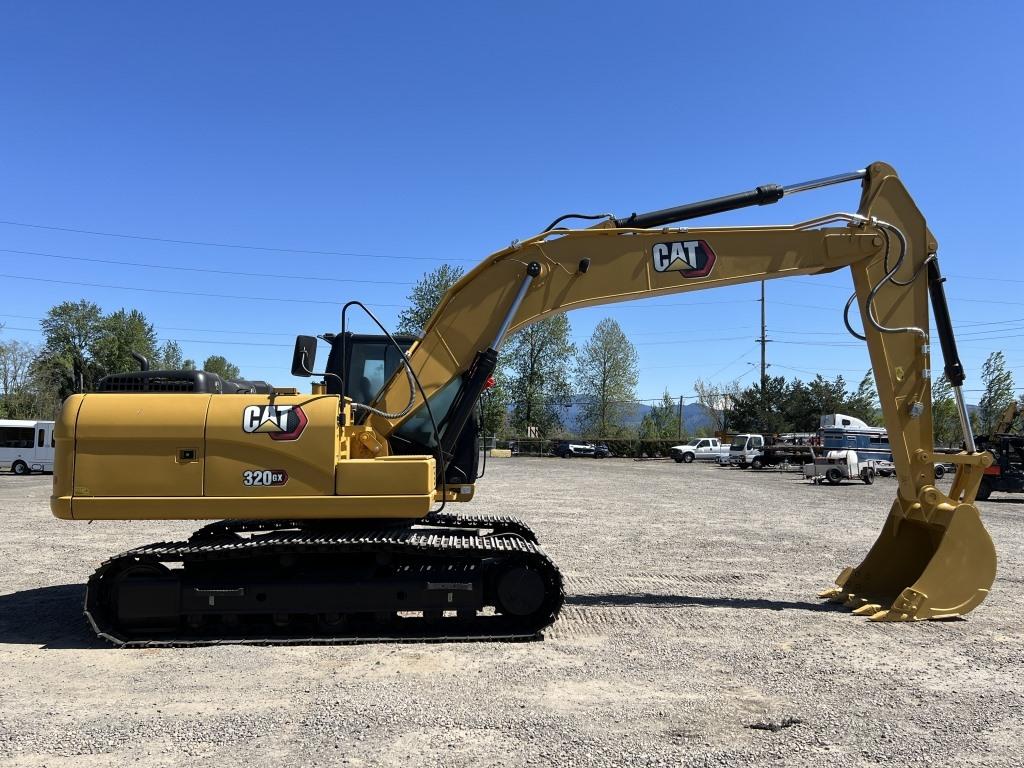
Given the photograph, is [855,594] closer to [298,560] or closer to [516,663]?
[516,663]

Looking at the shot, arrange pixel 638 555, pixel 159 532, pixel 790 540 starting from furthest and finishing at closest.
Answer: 1. pixel 159 532
2. pixel 790 540
3. pixel 638 555

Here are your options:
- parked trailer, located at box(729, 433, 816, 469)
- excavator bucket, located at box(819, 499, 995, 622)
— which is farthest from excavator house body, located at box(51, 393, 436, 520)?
parked trailer, located at box(729, 433, 816, 469)

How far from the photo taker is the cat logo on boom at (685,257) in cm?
764

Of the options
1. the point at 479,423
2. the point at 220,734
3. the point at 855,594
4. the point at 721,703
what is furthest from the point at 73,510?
the point at 855,594

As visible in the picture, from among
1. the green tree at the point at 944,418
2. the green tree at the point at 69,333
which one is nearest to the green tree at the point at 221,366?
the green tree at the point at 69,333

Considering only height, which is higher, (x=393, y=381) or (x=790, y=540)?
(x=393, y=381)

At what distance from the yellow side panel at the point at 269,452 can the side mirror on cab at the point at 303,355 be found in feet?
1.19

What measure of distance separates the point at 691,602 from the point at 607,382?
234 feet

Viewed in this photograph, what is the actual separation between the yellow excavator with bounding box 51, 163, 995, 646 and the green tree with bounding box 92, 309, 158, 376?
193 ft

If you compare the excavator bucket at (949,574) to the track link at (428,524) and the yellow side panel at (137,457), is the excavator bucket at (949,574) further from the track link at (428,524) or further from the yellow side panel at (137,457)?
the yellow side panel at (137,457)

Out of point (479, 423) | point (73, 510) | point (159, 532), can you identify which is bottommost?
point (159, 532)

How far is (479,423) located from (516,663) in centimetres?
256

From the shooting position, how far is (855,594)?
823 centimetres

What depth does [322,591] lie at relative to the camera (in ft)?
21.9
